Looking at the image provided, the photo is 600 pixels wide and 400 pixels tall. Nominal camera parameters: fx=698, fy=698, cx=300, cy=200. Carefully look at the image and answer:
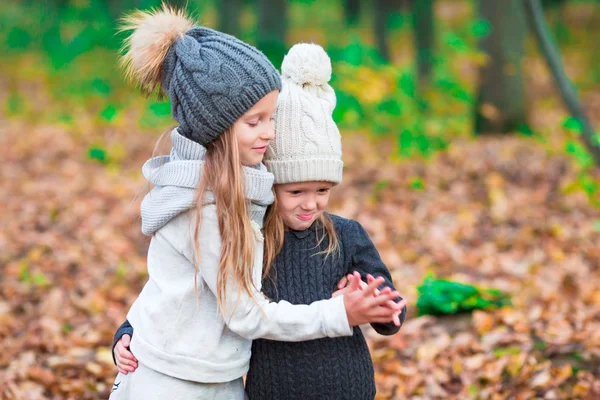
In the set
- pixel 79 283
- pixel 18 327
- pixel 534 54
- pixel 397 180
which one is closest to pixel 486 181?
pixel 397 180

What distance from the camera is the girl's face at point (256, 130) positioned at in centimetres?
226

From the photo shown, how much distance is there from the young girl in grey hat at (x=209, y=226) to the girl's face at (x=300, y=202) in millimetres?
131

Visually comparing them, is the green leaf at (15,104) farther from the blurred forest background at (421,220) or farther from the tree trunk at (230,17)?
the tree trunk at (230,17)

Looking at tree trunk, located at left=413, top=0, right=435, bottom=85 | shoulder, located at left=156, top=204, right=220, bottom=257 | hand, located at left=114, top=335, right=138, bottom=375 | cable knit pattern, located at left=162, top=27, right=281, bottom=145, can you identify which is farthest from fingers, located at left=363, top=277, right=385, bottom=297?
tree trunk, located at left=413, top=0, right=435, bottom=85

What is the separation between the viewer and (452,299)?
4789 millimetres

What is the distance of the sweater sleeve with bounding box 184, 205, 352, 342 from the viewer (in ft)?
7.37

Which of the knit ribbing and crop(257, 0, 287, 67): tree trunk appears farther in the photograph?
crop(257, 0, 287, 67): tree trunk

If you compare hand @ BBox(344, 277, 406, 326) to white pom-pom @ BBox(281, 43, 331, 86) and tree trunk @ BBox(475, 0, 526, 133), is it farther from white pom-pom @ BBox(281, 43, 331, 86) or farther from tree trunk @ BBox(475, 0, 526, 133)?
tree trunk @ BBox(475, 0, 526, 133)

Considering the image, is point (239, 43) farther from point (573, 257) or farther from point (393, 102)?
point (393, 102)

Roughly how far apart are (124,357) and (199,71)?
1.07 metres

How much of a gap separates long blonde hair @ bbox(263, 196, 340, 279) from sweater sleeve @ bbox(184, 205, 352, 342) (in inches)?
8.3

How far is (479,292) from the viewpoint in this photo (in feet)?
15.9

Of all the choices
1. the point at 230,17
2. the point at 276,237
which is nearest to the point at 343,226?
the point at 276,237

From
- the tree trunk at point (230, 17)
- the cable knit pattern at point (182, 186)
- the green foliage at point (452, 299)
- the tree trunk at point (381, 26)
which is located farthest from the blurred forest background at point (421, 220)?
the tree trunk at point (230, 17)
